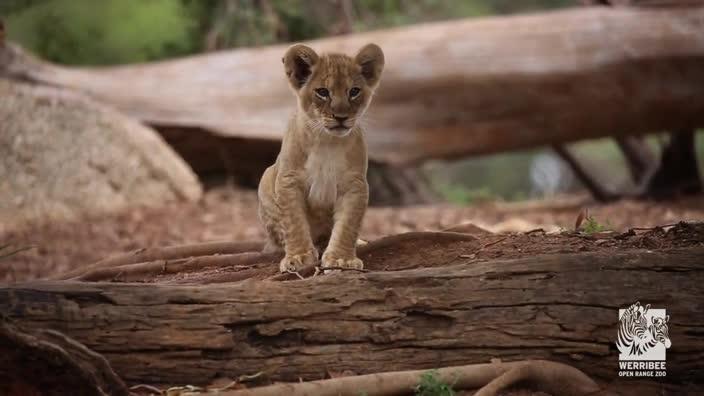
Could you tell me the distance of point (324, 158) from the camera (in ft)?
17.1

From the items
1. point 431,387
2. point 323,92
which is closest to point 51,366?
point 431,387

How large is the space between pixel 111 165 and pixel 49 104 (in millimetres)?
968

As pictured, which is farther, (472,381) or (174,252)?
(174,252)

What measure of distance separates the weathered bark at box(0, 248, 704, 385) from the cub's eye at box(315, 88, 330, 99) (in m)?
1.17

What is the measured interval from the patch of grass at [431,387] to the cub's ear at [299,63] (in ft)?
6.57

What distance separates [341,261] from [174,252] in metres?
1.67

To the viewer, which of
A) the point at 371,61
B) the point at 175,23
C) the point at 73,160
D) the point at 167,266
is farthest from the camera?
the point at 175,23

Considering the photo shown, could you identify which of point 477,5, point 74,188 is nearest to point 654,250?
point 74,188

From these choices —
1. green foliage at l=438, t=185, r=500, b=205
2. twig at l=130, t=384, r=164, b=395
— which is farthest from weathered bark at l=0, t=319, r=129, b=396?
green foliage at l=438, t=185, r=500, b=205

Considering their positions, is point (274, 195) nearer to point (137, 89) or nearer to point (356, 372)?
point (356, 372)

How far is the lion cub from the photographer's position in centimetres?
515

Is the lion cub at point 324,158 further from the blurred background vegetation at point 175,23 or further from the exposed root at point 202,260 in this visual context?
the blurred background vegetation at point 175,23

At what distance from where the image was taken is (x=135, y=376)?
4148 millimetres

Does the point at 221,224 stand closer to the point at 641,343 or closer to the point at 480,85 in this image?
the point at 480,85
